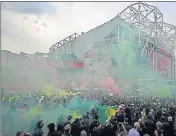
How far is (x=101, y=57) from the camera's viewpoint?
16797mm

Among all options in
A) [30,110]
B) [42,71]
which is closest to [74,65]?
[42,71]

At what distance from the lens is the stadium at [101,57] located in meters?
14.4

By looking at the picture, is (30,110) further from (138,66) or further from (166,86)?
(166,86)

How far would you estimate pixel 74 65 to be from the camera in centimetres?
1681

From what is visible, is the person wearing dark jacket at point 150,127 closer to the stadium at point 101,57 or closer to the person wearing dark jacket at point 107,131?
the person wearing dark jacket at point 107,131

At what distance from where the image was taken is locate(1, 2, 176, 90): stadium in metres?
14.4

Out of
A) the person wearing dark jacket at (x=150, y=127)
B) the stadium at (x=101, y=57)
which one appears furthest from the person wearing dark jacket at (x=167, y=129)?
the stadium at (x=101, y=57)

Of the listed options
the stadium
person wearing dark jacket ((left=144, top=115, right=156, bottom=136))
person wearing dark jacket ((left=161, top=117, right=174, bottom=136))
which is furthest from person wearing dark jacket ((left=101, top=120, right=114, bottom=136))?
the stadium

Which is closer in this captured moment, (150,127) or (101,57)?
(150,127)

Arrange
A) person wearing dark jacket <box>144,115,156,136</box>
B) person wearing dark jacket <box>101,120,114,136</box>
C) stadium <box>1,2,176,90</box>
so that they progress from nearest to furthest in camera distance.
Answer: person wearing dark jacket <box>101,120,114,136</box> → person wearing dark jacket <box>144,115,156,136</box> → stadium <box>1,2,176,90</box>

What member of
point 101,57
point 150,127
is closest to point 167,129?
point 150,127

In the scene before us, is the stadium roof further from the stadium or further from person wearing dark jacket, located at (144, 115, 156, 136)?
person wearing dark jacket, located at (144, 115, 156, 136)

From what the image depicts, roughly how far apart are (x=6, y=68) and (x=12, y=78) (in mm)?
691

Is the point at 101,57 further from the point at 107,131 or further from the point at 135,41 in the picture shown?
the point at 107,131
